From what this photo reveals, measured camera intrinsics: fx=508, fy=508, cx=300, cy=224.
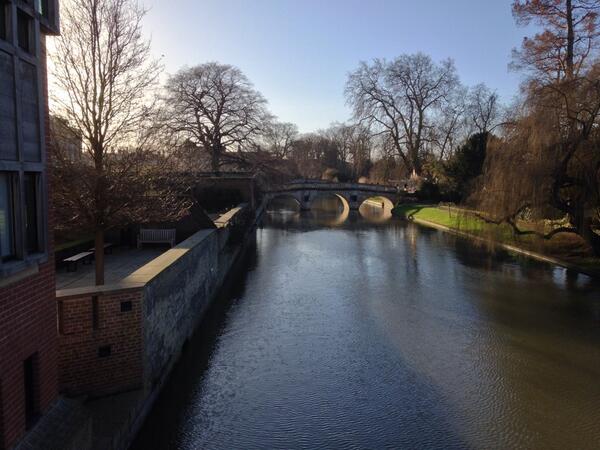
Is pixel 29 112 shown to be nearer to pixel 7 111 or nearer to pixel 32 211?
pixel 7 111

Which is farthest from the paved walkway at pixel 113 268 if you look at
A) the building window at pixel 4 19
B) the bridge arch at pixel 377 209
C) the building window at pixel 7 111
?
the bridge arch at pixel 377 209

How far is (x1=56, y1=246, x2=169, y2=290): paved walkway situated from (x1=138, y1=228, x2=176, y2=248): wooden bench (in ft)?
0.67

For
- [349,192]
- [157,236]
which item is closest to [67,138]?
[157,236]

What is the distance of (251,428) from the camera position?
24.2ft

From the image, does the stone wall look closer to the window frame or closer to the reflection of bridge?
the window frame

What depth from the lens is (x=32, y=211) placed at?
4.77 meters

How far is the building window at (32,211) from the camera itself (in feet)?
15.4

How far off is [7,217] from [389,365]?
24.1 feet

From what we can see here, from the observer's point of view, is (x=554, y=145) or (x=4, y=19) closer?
(x=4, y=19)

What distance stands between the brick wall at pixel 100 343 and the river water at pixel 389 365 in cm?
97

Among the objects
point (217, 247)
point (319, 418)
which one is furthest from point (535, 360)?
point (217, 247)

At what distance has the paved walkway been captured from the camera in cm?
1012

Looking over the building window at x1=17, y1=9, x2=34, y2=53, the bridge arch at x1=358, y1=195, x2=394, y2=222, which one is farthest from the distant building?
the bridge arch at x1=358, y1=195, x2=394, y2=222

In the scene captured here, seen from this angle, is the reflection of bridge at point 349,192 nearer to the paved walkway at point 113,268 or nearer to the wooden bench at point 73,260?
the paved walkway at point 113,268
